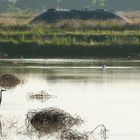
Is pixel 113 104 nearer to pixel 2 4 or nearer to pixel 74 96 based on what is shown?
pixel 74 96

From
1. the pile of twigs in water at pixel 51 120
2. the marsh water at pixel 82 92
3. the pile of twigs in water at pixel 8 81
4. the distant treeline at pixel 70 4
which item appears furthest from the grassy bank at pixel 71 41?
the distant treeline at pixel 70 4

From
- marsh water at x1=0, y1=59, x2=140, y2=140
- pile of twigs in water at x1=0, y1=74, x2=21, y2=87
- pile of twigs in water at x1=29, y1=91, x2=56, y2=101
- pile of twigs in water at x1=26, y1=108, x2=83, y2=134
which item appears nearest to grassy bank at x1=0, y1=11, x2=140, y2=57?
marsh water at x1=0, y1=59, x2=140, y2=140

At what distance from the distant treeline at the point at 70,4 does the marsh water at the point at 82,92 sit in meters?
76.7

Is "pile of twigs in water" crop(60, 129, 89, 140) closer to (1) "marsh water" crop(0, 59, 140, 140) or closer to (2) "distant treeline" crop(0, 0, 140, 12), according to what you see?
(1) "marsh water" crop(0, 59, 140, 140)

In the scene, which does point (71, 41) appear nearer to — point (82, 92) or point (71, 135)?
point (82, 92)

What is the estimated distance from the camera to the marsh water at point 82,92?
2146 cm

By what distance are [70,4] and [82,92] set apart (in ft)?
318

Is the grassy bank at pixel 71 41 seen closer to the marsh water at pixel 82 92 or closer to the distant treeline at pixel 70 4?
the marsh water at pixel 82 92

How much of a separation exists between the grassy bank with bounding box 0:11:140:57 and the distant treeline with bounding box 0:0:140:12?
210 ft

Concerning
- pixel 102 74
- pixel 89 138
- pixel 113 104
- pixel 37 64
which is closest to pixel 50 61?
pixel 37 64

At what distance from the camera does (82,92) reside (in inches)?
1160

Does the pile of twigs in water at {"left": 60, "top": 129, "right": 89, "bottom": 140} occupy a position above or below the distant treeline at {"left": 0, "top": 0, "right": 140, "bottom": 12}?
below

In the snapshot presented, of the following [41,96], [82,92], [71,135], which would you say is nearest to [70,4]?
[82,92]

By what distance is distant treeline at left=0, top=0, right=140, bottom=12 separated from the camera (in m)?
122
